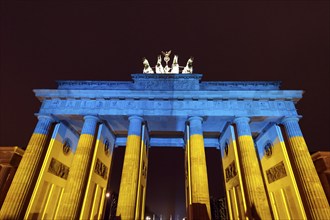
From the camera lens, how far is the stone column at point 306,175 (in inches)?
524

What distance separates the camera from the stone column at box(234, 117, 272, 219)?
13734 millimetres

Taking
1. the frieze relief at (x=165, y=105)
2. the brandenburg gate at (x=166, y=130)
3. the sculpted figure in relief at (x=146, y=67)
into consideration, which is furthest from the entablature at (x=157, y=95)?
the sculpted figure in relief at (x=146, y=67)

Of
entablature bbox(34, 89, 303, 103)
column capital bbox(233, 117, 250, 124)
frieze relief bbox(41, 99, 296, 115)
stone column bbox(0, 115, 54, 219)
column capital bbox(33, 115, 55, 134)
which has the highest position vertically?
entablature bbox(34, 89, 303, 103)

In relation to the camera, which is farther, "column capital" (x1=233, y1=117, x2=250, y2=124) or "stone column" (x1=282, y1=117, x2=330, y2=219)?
"column capital" (x1=233, y1=117, x2=250, y2=124)

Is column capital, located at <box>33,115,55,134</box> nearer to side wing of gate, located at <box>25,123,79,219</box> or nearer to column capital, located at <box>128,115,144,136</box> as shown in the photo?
side wing of gate, located at <box>25,123,79,219</box>

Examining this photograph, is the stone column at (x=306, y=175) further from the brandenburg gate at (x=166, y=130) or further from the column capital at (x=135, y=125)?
the column capital at (x=135, y=125)

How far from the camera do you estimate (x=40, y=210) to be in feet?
51.3

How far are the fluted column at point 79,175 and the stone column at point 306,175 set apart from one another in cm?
1788

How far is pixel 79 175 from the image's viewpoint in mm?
15312

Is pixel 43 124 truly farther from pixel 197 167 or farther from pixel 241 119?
pixel 241 119

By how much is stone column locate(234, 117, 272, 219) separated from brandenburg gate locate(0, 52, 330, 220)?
0.08 metres

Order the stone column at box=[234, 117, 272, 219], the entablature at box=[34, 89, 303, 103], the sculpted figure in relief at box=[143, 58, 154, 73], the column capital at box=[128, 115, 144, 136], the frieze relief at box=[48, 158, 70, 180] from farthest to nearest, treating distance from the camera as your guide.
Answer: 1. the sculpted figure in relief at box=[143, 58, 154, 73]
2. the entablature at box=[34, 89, 303, 103]
3. the column capital at box=[128, 115, 144, 136]
4. the frieze relief at box=[48, 158, 70, 180]
5. the stone column at box=[234, 117, 272, 219]

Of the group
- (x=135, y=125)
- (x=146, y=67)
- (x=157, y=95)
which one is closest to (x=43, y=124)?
(x=135, y=125)

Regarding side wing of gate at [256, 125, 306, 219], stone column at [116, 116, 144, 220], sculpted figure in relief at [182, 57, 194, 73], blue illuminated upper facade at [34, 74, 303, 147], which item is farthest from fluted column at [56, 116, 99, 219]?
side wing of gate at [256, 125, 306, 219]
